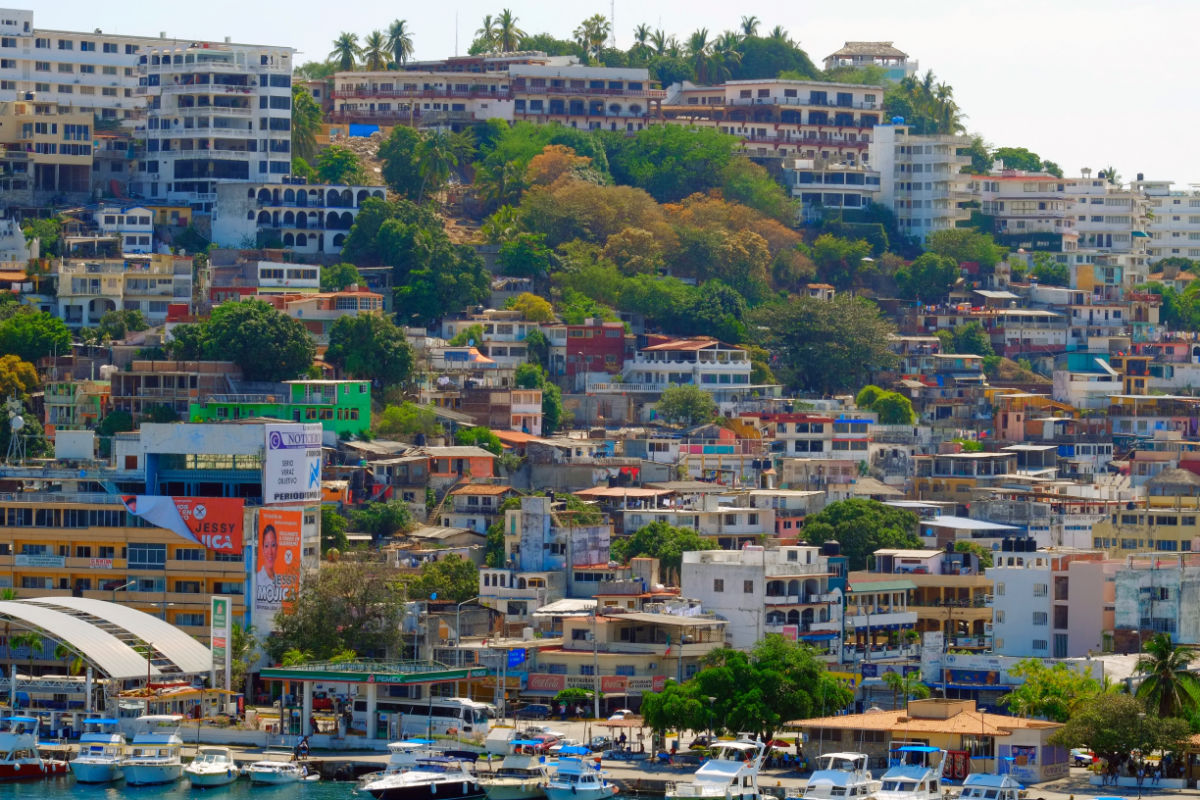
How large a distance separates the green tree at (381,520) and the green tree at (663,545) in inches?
298

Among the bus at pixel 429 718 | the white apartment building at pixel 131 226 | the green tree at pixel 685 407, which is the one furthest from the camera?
the white apartment building at pixel 131 226

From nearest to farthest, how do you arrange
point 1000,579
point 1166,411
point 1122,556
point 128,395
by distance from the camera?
point 1000,579 → point 1122,556 → point 128,395 → point 1166,411

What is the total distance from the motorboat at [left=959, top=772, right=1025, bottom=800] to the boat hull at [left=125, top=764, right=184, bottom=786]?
1978 cm

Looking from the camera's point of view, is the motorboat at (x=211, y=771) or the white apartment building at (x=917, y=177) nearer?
the motorboat at (x=211, y=771)

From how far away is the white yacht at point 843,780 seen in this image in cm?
6397

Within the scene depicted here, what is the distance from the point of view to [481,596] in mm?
82562

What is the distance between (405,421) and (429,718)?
92.3 feet

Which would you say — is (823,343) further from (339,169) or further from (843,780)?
(843,780)

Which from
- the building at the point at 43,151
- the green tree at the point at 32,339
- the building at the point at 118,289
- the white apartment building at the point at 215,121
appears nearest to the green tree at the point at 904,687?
the green tree at the point at 32,339

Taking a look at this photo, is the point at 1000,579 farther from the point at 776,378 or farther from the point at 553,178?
the point at 553,178

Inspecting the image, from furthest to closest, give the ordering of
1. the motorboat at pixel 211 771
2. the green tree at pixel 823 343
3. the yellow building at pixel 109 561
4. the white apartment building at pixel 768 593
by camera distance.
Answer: the green tree at pixel 823 343 < the yellow building at pixel 109 561 < the white apartment building at pixel 768 593 < the motorboat at pixel 211 771

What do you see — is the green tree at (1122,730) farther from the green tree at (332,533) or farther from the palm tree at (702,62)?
the palm tree at (702,62)

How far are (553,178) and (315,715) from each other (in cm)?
5428

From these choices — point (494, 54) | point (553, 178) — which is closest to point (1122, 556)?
point (553, 178)
